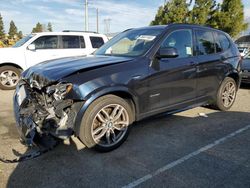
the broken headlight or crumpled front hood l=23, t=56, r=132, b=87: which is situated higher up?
crumpled front hood l=23, t=56, r=132, b=87

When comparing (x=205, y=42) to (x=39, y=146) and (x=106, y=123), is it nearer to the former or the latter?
(x=106, y=123)

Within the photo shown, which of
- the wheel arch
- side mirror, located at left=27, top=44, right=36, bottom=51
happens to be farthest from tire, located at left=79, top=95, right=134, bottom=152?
side mirror, located at left=27, top=44, right=36, bottom=51

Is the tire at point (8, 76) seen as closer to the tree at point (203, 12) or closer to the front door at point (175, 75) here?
the front door at point (175, 75)

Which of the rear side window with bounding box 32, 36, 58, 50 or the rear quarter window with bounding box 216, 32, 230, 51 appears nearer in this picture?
the rear quarter window with bounding box 216, 32, 230, 51

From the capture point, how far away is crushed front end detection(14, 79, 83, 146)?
10.4 ft

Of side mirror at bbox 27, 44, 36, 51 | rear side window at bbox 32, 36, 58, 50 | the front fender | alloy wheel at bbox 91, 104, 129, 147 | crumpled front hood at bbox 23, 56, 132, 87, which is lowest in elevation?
alloy wheel at bbox 91, 104, 129, 147

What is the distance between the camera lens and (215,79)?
5.02 m

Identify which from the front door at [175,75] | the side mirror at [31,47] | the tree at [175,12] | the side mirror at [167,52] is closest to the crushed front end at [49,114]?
the front door at [175,75]

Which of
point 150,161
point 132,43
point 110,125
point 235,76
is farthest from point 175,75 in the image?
point 235,76

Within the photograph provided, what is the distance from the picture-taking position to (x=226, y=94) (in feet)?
18.2

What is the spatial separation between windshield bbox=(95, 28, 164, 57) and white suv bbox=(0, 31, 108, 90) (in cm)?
348

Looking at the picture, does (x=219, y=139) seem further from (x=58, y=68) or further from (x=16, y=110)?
(x=16, y=110)

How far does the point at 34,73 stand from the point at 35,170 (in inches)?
54.5

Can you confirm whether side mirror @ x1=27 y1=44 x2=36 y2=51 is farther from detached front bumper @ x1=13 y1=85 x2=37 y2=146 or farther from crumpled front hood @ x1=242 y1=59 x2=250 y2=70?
crumpled front hood @ x1=242 y1=59 x2=250 y2=70
